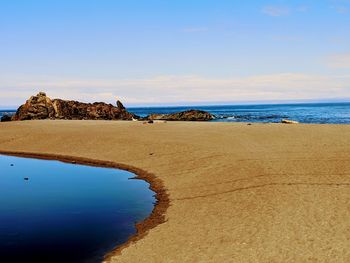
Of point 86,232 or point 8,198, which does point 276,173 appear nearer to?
point 86,232

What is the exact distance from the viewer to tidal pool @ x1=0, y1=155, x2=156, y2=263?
14.8 meters

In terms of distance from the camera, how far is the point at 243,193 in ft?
68.5

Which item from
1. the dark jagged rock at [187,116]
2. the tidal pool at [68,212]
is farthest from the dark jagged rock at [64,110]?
the tidal pool at [68,212]

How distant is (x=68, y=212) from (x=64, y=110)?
274 ft

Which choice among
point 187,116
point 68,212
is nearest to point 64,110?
point 187,116

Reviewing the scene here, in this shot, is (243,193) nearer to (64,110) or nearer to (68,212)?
(68,212)

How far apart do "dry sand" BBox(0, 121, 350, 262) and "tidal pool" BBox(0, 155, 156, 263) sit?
1565 mm

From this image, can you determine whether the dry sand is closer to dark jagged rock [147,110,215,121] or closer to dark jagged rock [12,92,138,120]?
dark jagged rock [12,92,138,120]

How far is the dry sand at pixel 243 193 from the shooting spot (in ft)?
46.1

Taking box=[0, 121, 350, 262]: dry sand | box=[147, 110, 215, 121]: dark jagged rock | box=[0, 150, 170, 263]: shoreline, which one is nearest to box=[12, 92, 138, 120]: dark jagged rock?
box=[147, 110, 215, 121]: dark jagged rock

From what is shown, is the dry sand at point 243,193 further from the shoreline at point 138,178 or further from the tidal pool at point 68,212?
the tidal pool at point 68,212

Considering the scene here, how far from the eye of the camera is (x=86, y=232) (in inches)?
661

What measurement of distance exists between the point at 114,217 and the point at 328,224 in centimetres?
933

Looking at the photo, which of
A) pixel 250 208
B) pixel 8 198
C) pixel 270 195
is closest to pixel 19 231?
pixel 8 198
